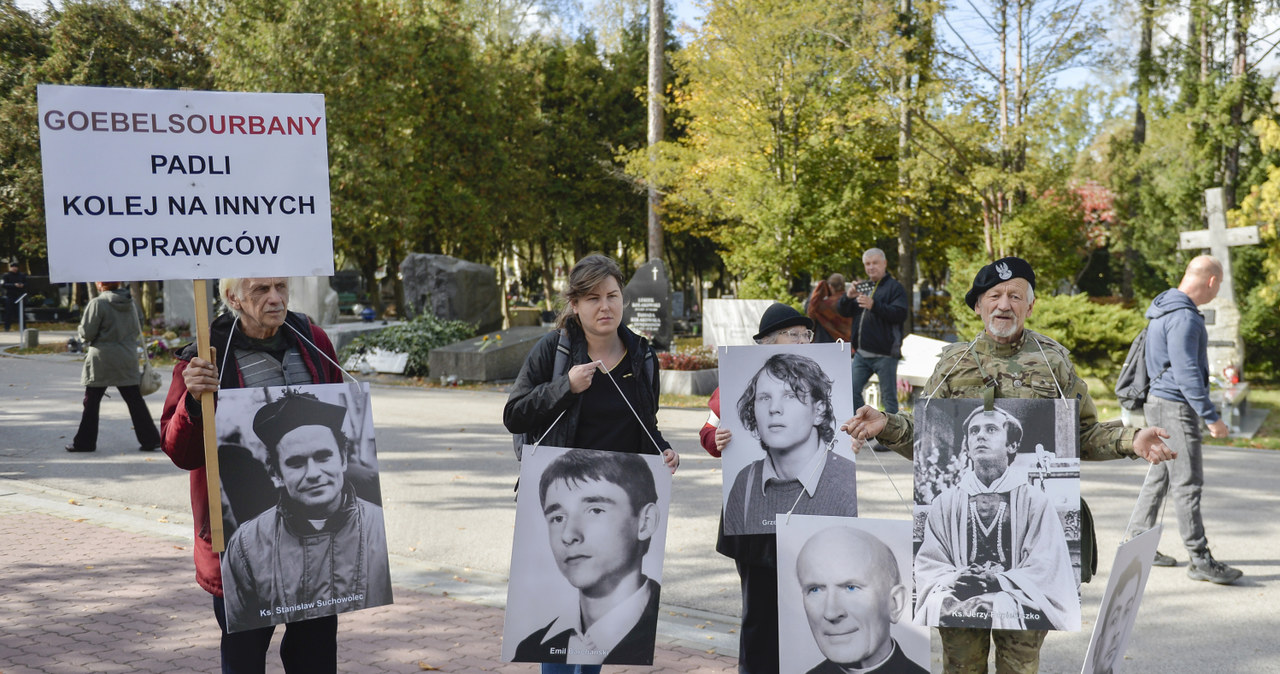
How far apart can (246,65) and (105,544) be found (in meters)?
23.5

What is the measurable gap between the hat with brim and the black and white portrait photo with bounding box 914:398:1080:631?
753 mm

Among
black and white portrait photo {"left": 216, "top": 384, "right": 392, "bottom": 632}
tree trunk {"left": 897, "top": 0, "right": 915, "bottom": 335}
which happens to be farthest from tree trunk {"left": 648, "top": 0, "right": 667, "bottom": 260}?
black and white portrait photo {"left": 216, "top": 384, "right": 392, "bottom": 632}

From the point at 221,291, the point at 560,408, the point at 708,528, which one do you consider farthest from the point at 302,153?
the point at 708,528

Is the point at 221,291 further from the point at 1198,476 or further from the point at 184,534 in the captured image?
the point at 1198,476

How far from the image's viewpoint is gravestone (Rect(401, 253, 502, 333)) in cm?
2181

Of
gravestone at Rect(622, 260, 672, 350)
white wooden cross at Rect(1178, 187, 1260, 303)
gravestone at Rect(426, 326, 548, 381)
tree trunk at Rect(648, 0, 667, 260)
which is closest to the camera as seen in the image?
white wooden cross at Rect(1178, 187, 1260, 303)

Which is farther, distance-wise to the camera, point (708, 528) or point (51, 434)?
point (51, 434)

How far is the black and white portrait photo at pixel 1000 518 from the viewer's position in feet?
10.3

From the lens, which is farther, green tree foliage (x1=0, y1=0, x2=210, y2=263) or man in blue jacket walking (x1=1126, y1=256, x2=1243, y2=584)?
green tree foliage (x1=0, y1=0, x2=210, y2=263)

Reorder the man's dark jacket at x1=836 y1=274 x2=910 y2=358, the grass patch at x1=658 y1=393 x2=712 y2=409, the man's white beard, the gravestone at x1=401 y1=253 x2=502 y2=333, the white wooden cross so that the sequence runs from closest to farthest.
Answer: the man's white beard, the man's dark jacket at x1=836 y1=274 x2=910 y2=358, the white wooden cross, the grass patch at x1=658 y1=393 x2=712 y2=409, the gravestone at x1=401 y1=253 x2=502 y2=333

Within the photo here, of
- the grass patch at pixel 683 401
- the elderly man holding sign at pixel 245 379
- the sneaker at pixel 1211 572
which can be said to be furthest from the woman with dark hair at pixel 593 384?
the grass patch at pixel 683 401

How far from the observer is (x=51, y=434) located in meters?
11.9

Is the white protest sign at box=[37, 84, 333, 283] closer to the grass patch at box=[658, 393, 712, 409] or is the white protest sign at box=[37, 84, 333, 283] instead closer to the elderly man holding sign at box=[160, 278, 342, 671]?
the elderly man holding sign at box=[160, 278, 342, 671]

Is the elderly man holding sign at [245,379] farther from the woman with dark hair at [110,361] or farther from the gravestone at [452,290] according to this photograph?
the gravestone at [452,290]
